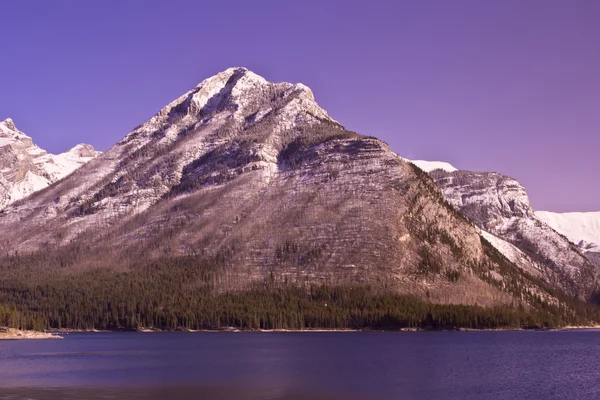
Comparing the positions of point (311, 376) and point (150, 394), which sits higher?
point (311, 376)

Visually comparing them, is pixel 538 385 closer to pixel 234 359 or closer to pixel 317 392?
pixel 317 392

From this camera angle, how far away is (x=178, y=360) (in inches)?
7387

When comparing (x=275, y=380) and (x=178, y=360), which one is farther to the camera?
(x=178, y=360)

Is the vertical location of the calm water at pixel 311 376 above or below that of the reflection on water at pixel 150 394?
above

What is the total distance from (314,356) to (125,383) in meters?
63.4

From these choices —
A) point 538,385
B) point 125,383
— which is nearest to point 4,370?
point 125,383

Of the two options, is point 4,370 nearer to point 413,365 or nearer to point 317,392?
point 317,392

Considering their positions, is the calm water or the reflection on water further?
the calm water

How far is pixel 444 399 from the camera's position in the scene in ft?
395

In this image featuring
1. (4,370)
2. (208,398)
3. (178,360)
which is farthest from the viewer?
(178,360)

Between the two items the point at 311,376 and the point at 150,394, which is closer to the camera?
the point at 150,394

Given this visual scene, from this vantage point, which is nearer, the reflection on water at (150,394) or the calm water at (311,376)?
the reflection on water at (150,394)

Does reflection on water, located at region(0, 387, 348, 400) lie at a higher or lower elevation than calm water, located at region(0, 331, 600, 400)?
lower

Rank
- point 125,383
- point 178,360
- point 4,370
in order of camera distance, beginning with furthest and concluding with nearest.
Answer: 1. point 178,360
2. point 4,370
3. point 125,383
